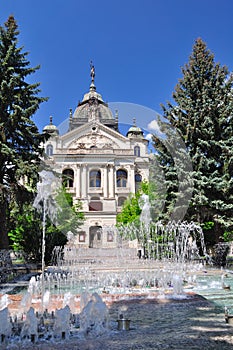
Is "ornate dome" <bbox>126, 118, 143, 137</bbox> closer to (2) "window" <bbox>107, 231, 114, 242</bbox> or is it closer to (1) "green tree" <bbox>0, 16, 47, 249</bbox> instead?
(2) "window" <bbox>107, 231, 114, 242</bbox>

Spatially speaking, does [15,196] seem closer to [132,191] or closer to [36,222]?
[36,222]

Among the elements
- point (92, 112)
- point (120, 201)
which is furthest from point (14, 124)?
point (92, 112)

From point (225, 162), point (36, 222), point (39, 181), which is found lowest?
point (36, 222)

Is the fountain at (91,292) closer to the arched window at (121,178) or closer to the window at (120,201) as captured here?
the window at (120,201)

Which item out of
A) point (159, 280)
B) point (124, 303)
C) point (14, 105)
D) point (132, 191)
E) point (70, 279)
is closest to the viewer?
point (124, 303)

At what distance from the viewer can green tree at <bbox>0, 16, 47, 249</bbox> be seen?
14.5 m

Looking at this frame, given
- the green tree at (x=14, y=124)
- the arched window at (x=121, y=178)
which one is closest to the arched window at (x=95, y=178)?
the arched window at (x=121, y=178)

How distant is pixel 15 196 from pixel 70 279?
167 inches

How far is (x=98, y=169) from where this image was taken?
152 ft

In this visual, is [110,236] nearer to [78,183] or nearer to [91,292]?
[78,183]

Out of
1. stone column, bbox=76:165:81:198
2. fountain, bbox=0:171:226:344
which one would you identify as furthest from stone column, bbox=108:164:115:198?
fountain, bbox=0:171:226:344

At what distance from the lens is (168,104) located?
2069 cm

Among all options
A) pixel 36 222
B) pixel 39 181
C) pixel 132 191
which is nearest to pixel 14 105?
pixel 39 181

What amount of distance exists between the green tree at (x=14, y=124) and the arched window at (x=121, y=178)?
104ft
